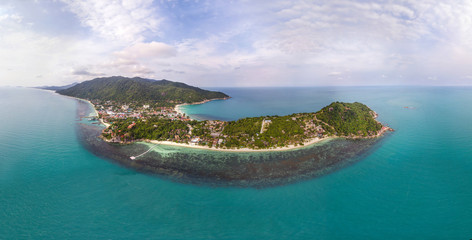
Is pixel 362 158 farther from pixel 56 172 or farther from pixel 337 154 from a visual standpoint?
pixel 56 172

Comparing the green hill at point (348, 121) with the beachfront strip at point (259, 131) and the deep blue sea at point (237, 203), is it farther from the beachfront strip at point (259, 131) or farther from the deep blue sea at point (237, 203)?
the deep blue sea at point (237, 203)

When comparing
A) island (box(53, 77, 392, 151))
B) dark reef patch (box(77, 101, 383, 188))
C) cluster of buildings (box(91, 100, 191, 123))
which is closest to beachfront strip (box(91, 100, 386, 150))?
island (box(53, 77, 392, 151))

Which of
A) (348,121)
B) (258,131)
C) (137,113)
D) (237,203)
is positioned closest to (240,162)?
(237,203)

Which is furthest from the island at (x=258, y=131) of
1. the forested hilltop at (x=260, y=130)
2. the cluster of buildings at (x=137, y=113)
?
the cluster of buildings at (x=137, y=113)

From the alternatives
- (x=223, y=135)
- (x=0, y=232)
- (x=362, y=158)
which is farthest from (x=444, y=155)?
(x=0, y=232)

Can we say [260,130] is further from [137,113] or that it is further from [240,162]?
[137,113]
